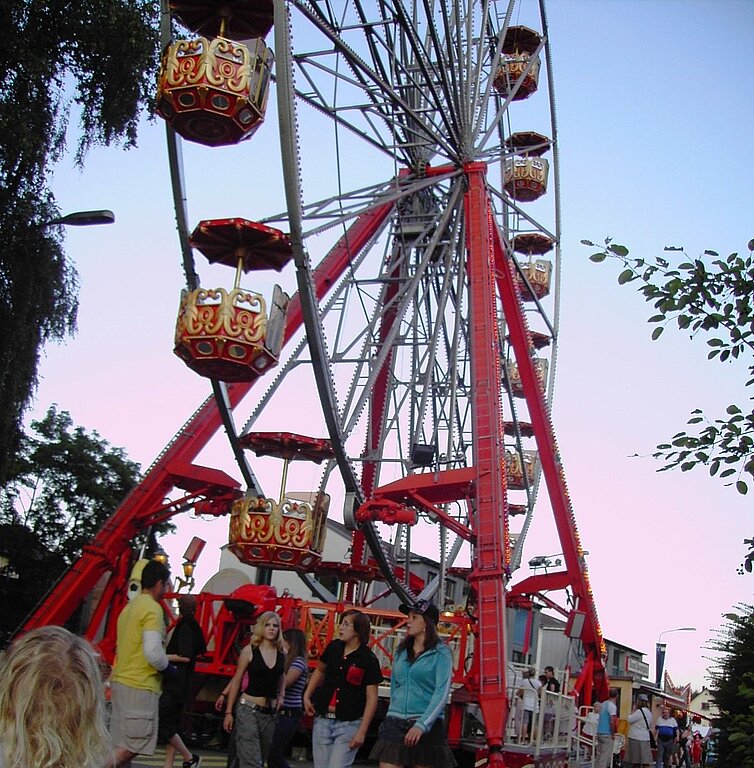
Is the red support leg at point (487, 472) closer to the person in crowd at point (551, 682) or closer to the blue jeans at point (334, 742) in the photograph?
the person in crowd at point (551, 682)

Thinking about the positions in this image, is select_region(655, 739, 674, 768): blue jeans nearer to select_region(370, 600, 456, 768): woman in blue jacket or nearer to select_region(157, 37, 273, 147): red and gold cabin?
select_region(157, 37, 273, 147): red and gold cabin

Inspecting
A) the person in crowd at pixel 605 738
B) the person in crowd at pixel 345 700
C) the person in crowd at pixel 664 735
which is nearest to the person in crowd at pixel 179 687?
the person in crowd at pixel 345 700

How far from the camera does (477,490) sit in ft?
53.3

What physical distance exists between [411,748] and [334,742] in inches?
22.1

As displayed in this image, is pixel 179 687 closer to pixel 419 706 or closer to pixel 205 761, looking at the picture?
pixel 419 706

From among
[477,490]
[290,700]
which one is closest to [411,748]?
[290,700]

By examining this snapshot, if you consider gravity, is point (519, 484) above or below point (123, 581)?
above

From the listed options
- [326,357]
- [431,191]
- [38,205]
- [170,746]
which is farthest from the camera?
[431,191]

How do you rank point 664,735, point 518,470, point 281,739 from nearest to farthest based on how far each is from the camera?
point 281,739 < point 664,735 < point 518,470

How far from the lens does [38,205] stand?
60.5ft

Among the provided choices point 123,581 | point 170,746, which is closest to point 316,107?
point 123,581

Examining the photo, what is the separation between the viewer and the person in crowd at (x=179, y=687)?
343 inches

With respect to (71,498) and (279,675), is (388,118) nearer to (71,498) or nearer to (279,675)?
(279,675)

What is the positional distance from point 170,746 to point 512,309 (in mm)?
14924
